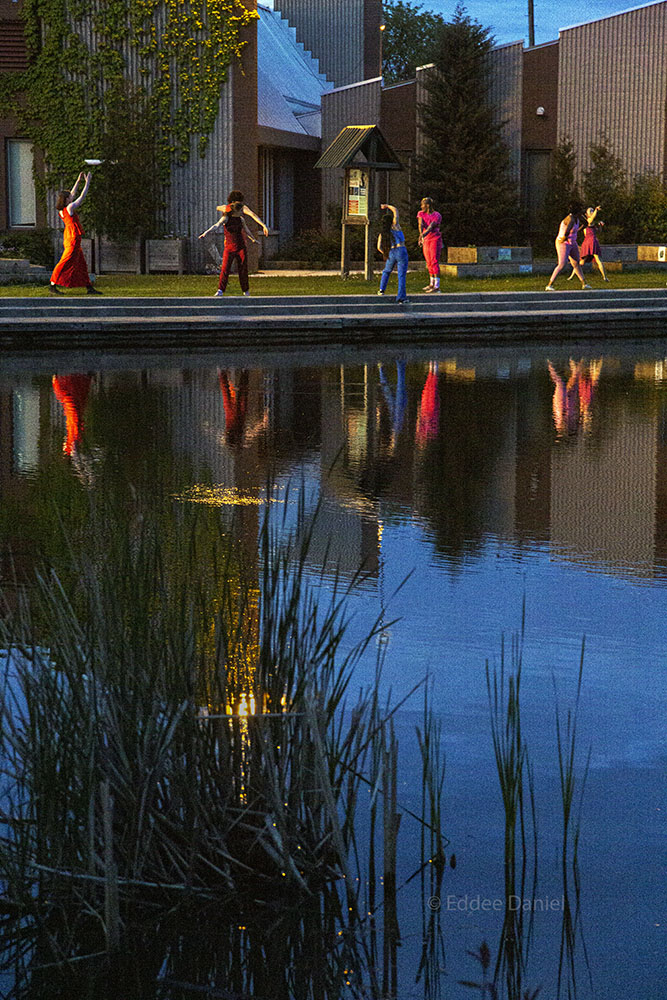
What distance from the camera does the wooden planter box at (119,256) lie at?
103 ft

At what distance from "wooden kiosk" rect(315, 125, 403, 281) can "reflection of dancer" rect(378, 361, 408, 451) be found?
10.7 meters

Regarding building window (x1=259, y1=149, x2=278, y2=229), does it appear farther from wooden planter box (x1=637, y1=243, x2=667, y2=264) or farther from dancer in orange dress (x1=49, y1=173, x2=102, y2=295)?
dancer in orange dress (x1=49, y1=173, x2=102, y2=295)

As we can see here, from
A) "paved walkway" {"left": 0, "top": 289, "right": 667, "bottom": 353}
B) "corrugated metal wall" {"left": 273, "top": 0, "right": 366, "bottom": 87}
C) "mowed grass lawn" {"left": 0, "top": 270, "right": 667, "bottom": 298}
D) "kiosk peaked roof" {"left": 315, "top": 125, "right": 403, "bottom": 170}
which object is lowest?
"paved walkway" {"left": 0, "top": 289, "right": 667, "bottom": 353}

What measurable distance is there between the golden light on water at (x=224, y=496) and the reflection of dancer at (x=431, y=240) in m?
16.9

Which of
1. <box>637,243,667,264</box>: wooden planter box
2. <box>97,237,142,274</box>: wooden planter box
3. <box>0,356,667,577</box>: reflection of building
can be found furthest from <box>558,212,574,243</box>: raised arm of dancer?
<box>0,356,667,577</box>: reflection of building

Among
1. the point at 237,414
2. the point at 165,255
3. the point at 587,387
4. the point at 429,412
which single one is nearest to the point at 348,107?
the point at 165,255

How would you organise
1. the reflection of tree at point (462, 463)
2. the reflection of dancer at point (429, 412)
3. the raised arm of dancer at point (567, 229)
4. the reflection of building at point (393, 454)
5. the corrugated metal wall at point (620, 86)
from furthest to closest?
the corrugated metal wall at point (620, 86) → the raised arm of dancer at point (567, 229) → the reflection of dancer at point (429, 412) → the reflection of tree at point (462, 463) → the reflection of building at point (393, 454)

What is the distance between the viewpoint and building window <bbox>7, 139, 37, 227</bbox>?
34.1 meters

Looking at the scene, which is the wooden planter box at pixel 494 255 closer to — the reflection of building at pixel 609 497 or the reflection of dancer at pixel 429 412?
the reflection of dancer at pixel 429 412

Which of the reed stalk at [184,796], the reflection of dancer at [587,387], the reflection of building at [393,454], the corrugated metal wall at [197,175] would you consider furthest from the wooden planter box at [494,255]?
the reed stalk at [184,796]

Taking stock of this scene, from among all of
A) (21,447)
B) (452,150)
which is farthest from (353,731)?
(452,150)

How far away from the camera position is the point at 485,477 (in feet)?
33.9

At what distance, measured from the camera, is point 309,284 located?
91.9 feet

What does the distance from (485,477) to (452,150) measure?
90.5 ft
